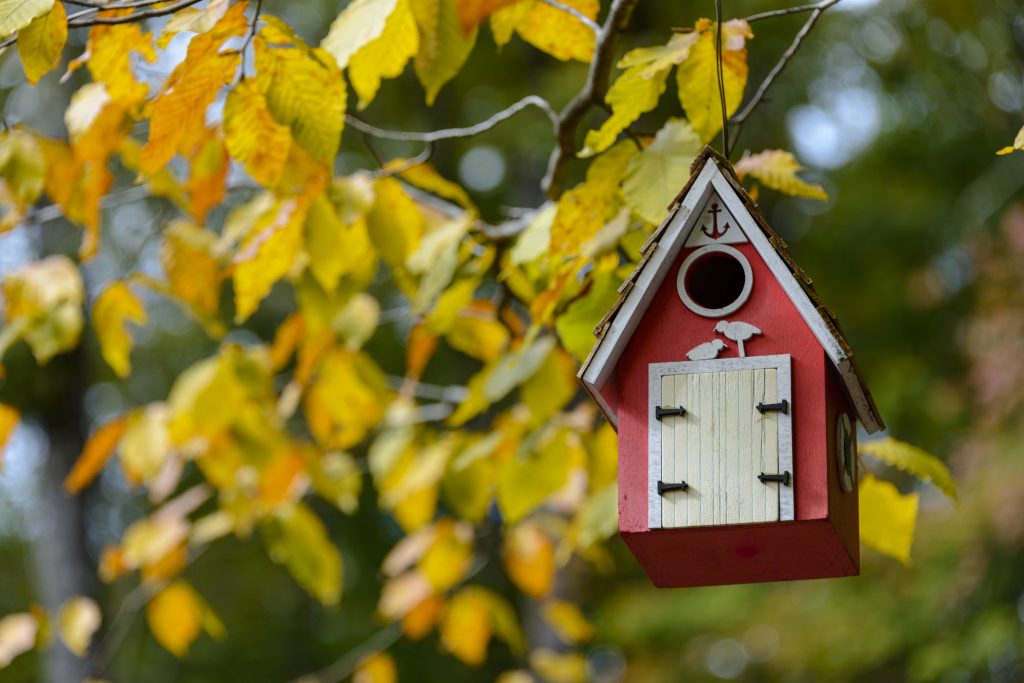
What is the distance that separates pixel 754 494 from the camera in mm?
2148

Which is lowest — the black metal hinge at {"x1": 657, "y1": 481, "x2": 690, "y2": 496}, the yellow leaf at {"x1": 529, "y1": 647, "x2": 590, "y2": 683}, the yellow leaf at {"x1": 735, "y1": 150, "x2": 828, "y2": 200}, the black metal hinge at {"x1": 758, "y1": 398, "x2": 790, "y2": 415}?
the yellow leaf at {"x1": 529, "y1": 647, "x2": 590, "y2": 683}

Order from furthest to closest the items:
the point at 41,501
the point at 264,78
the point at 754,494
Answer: the point at 41,501 < the point at 264,78 < the point at 754,494

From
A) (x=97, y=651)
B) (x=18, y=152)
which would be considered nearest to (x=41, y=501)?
(x=97, y=651)

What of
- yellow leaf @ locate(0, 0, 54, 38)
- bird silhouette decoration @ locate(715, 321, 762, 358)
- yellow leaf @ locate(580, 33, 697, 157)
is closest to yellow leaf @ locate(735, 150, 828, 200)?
yellow leaf @ locate(580, 33, 697, 157)

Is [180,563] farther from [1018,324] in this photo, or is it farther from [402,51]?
[1018,324]

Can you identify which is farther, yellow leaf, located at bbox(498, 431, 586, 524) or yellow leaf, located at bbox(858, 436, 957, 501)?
yellow leaf, located at bbox(498, 431, 586, 524)

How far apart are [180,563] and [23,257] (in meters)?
4.28

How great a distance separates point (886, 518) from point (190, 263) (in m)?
2.01

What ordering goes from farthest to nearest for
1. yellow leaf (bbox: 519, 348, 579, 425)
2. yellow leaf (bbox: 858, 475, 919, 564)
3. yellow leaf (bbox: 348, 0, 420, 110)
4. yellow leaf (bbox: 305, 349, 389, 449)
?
yellow leaf (bbox: 305, 349, 389, 449), yellow leaf (bbox: 519, 348, 579, 425), yellow leaf (bbox: 858, 475, 919, 564), yellow leaf (bbox: 348, 0, 420, 110)

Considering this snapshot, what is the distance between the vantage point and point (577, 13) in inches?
111

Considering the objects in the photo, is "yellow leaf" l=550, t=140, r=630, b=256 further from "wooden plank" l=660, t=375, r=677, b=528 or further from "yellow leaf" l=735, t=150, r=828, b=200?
"wooden plank" l=660, t=375, r=677, b=528

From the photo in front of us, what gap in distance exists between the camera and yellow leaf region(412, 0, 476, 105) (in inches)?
105

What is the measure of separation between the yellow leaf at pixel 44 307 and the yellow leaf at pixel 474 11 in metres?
1.57

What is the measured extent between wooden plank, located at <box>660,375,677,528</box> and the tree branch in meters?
0.72
